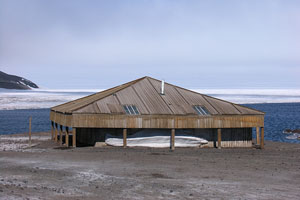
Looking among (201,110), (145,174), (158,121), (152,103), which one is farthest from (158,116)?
(145,174)

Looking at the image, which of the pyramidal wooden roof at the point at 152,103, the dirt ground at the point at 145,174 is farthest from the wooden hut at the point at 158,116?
the dirt ground at the point at 145,174

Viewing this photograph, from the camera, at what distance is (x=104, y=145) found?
4416 cm

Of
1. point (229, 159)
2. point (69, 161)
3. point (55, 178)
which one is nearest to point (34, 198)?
point (55, 178)

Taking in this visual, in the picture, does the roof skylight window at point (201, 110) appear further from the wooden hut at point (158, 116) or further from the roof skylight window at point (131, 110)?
the roof skylight window at point (131, 110)

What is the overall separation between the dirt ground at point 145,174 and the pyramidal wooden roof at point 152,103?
12.9ft

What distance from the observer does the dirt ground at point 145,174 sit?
23.4m

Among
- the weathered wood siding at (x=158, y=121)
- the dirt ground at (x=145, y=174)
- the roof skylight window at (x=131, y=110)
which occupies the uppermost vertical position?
the roof skylight window at (x=131, y=110)

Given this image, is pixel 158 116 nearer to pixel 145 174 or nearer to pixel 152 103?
pixel 152 103

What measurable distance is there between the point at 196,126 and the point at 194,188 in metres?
19.5

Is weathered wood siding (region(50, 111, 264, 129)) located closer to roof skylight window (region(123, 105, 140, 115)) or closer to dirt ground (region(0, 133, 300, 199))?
roof skylight window (region(123, 105, 140, 115))

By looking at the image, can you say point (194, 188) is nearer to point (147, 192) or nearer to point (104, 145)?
point (147, 192)

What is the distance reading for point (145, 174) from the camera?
28.9m

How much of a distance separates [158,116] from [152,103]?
2.98 meters

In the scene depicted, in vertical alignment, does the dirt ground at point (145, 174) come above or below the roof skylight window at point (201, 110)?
below
